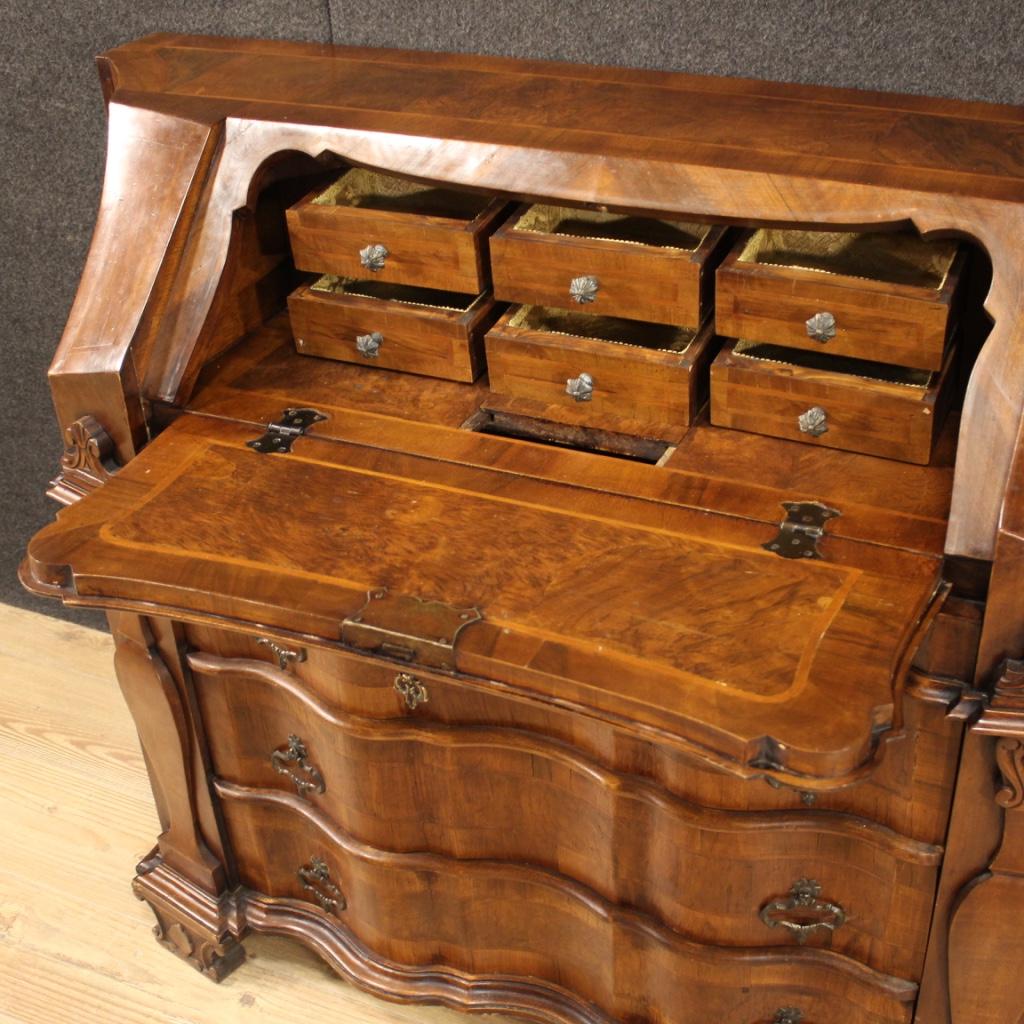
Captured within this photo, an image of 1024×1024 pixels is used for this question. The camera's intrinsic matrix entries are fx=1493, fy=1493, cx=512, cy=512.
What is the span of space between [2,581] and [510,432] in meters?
1.51

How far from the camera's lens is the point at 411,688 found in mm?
1601

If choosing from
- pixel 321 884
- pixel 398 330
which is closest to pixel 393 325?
pixel 398 330

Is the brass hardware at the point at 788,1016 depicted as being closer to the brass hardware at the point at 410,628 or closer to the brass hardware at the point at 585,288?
the brass hardware at the point at 410,628

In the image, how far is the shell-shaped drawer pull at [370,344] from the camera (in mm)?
1738

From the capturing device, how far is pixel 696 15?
1729 mm

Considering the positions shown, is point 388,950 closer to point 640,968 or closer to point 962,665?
point 640,968

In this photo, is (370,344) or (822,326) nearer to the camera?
(822,326)

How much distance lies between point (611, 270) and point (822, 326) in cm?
22

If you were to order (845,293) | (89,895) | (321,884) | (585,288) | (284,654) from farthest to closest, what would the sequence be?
1. (89,895)
2. (321,884)
3. (284,654)
4. (585,288)
5. (845,293)

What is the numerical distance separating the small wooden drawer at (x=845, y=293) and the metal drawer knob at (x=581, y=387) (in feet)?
0.54

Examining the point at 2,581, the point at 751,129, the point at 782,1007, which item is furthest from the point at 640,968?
the point at 2,581

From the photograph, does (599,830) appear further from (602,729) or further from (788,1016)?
(788,1016)

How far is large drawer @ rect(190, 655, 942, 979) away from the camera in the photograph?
60.4 inches

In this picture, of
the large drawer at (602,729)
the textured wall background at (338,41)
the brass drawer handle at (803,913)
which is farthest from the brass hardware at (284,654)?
the textured wall background at (338,41)
